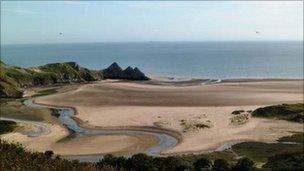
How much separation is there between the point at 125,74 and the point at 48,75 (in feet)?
49.3

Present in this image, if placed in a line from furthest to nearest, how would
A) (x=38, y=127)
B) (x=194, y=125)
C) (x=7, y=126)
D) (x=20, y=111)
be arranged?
(x=20, y=111) → (x=38, y=127) → (x=194, y=125) → (x=7, y=126)

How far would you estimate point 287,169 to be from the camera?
25625 millimetres

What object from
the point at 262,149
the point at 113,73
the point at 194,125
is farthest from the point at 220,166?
the point at 113,73

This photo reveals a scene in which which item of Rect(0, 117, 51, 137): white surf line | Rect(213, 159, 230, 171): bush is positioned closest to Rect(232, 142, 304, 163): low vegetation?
Rect(213, 159, 230, 171): bush

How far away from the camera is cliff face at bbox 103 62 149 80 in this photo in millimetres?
99356

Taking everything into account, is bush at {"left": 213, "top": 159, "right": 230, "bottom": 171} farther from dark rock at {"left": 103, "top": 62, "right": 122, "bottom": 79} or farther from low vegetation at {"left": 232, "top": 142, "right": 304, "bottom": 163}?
dark rock at {"left": 103, "top": 62, "right": 122, "bottom": 79}

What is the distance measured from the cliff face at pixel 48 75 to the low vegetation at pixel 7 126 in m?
23.0

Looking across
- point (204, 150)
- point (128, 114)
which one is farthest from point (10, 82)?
point (204, 150)

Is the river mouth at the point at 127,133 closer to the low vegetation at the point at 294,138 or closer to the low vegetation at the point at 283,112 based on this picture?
the low vegetation at the point at 294,138

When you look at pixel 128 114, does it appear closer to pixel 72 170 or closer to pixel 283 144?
pixel 283 144

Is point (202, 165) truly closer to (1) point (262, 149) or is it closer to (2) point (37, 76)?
(1) point (262, 149)

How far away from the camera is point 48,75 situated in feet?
303

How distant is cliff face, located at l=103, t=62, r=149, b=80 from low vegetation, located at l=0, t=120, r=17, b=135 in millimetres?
49973

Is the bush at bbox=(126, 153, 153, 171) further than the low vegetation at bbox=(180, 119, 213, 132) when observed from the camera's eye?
No
